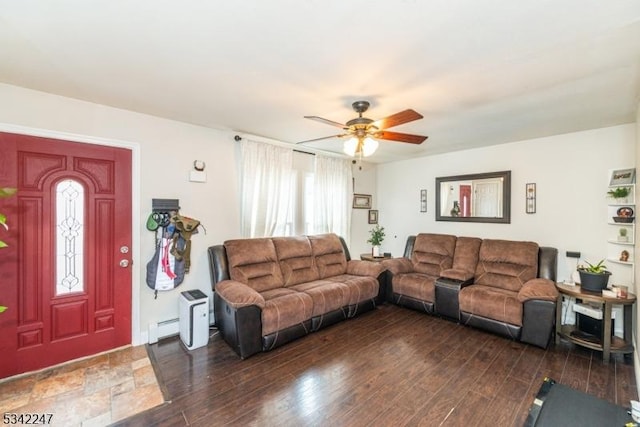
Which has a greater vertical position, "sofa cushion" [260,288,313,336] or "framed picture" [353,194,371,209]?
"framed picture" [353,194,371,209]

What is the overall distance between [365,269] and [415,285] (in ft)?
2.38

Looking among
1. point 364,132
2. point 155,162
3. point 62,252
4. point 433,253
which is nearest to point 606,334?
point 433,253

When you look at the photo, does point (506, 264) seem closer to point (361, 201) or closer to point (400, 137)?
point (400, 137)

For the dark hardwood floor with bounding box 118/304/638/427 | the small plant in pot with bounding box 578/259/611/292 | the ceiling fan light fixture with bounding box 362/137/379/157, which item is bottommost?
the dark hardwood floor with bounding box 118/304/638/427

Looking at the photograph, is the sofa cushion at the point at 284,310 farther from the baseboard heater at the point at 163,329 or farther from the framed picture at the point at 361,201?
the framed picture at the point at 361,201

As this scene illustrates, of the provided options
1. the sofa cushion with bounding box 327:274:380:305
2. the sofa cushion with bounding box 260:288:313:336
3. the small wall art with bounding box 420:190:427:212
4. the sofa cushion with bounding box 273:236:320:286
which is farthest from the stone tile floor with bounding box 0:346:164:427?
the small wall art with bounding box 420:190:427:212

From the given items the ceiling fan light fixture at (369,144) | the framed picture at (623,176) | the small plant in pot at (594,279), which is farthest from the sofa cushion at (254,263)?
the framed picture at (623,176)

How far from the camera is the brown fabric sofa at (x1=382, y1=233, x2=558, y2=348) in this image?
3.00m

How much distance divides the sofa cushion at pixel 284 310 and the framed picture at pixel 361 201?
261 centimetres

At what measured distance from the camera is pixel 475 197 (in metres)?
4.42

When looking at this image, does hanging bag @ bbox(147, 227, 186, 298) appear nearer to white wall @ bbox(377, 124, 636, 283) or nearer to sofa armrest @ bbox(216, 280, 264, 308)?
sofa armrest @ bbox(216, 280, 264, 308)

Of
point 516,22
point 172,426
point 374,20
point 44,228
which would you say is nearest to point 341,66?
point 374,20

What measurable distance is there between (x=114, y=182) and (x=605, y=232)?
5.49 m

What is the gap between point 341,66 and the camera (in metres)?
1.98
